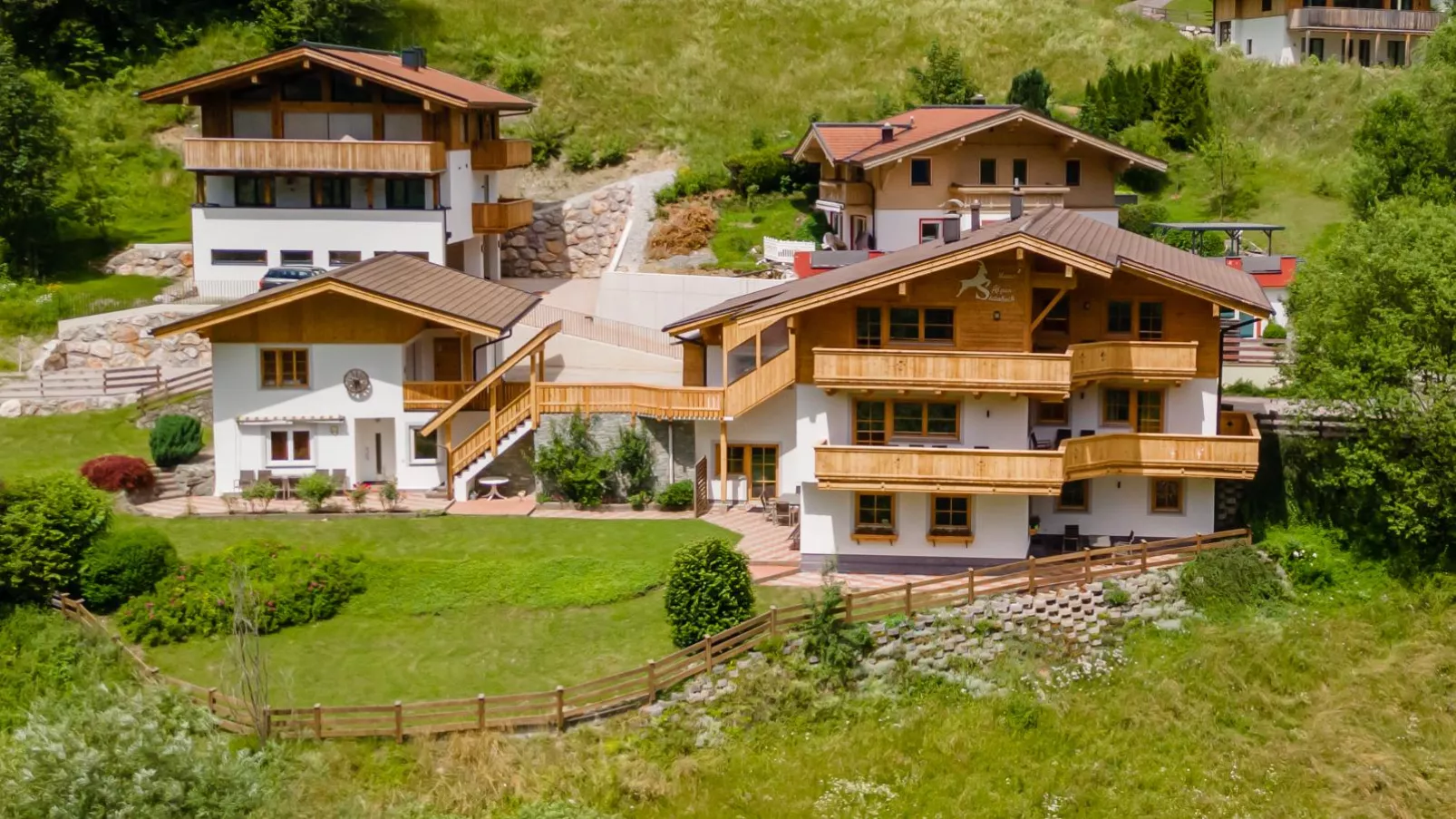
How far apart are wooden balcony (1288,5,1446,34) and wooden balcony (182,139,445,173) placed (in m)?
39.4

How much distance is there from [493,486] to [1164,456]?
618 inches

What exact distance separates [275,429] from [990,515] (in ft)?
57.0

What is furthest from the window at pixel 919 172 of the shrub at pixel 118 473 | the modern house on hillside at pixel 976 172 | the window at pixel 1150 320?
the shrub at pixel 118 473

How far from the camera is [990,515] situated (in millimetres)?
37938

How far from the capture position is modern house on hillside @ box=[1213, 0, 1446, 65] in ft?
249

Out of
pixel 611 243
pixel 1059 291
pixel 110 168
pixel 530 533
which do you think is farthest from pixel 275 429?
pixel 110 168

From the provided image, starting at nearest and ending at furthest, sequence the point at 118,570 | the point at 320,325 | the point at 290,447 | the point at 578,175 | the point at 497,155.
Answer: the point at 118,570 < the point at 320,325 < the point at 290,447 < the point at 497,155 < the point at 578,175

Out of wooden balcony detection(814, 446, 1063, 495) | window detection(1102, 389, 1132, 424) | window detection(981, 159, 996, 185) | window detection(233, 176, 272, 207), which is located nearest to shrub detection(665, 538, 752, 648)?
wooden balcony detection(814, 446, 1063, 495)

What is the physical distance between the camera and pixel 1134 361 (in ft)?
125

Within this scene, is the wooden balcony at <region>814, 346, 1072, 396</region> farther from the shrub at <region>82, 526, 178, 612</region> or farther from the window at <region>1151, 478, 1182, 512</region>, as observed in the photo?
the shrub at <region>82, 526, 178, 612</region>

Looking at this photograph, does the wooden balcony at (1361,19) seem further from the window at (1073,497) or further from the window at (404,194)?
the window at (1073,497)

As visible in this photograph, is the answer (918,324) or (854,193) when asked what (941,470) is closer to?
(918,324)

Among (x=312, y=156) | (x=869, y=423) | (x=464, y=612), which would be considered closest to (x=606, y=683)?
(x=464, y=612)

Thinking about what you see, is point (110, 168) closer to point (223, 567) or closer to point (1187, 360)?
point (223, 567)
